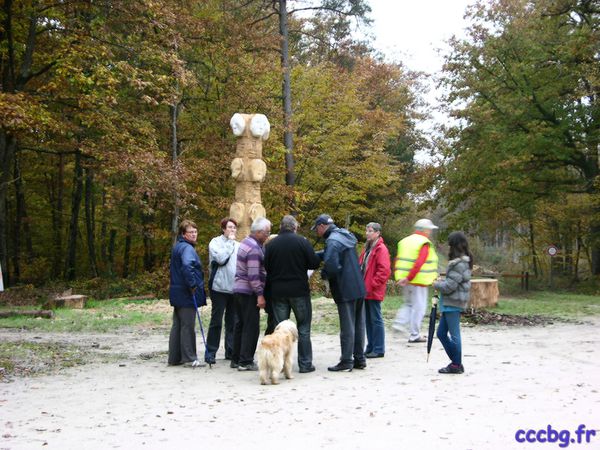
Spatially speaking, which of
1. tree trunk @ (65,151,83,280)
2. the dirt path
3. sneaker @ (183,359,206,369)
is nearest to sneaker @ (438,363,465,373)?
the dirt path

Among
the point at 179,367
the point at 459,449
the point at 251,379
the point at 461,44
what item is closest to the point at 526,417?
the point at 459,449

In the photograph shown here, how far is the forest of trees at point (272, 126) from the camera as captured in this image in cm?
1745

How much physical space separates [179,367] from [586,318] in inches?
357

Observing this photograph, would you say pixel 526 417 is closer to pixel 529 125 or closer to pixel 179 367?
pixel 179 367

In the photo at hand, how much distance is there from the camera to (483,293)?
15.0 metres

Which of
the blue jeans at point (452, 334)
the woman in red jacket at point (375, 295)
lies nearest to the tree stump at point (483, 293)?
the woman in red jacket at point (375, 295)

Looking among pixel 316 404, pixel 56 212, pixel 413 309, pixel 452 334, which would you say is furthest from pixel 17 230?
pixel 316 404

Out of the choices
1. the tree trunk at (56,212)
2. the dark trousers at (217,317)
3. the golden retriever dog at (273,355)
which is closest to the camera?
the golden retriever dog at (273,355)

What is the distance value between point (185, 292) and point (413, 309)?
3566 millimetres

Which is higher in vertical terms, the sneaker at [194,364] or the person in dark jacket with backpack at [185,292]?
the person in dark jacket with backpack at [185,292]

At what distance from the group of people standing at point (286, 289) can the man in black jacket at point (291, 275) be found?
0.01 m

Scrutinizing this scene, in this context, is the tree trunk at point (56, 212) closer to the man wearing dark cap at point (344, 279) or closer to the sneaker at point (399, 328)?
the sneaker at point (399, 328)

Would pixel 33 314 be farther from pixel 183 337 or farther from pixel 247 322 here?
pixel 247 322

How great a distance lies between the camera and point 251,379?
294 inches
